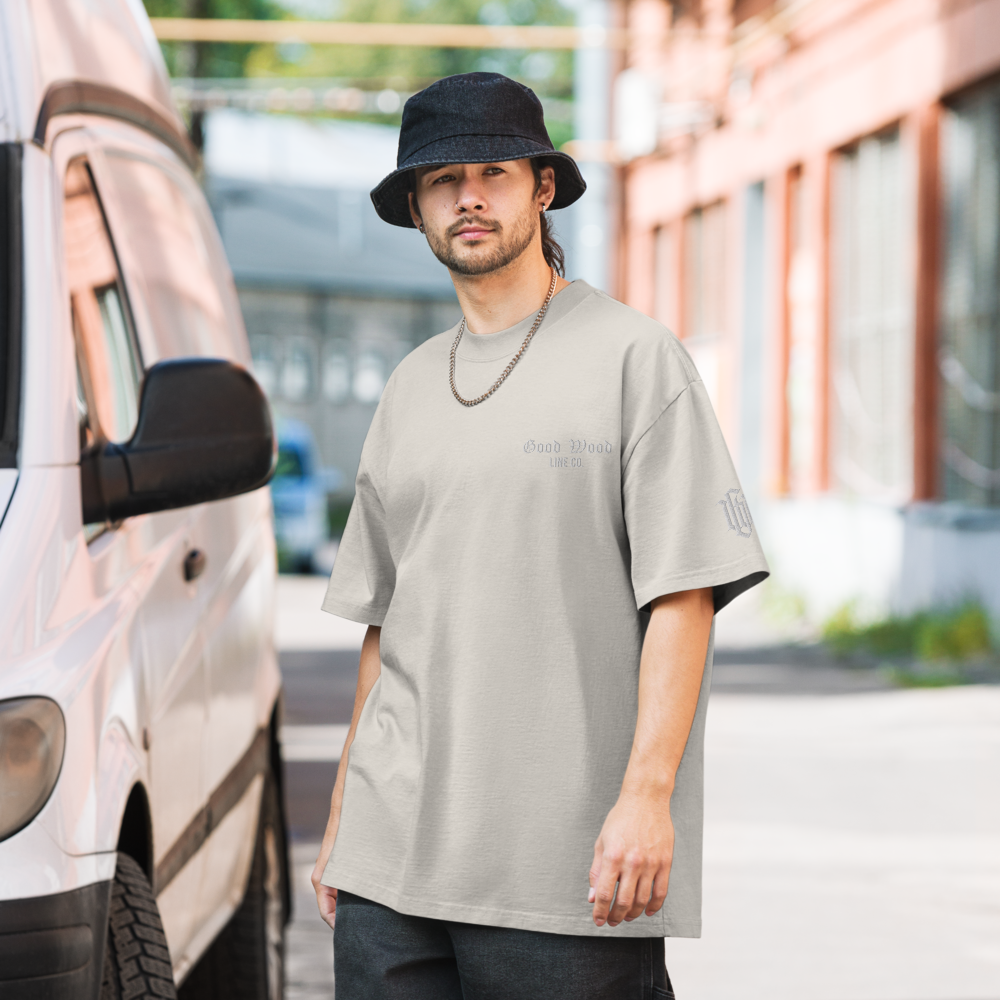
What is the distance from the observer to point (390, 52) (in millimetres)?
62781

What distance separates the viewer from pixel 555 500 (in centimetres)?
240

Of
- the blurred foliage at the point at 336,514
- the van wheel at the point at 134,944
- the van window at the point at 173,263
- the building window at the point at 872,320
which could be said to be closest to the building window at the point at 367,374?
the blurred foliage at the point at 336,514

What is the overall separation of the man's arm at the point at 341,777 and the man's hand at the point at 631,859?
474 millimetres

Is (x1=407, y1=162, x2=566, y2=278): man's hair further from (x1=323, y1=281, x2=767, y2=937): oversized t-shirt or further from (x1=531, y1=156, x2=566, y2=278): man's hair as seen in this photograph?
(x1=323, y1=281, x2=767, y2=937): oversized t-shirt

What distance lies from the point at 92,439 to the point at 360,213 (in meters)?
54.8

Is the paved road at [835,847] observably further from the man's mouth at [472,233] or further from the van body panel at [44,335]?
the man's mouth at [472,233]

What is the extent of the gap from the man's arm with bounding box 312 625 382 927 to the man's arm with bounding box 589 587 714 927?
480mm

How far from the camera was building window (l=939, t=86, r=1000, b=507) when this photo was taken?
49.8 feet

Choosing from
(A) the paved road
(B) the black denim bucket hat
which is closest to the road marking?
(A) the paved road

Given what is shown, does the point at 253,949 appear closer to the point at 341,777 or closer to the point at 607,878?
the point at 341,777

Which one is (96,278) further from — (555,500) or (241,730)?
(555,500)

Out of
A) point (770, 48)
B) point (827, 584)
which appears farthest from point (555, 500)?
point (770, 48)

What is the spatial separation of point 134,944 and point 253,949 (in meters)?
1.57

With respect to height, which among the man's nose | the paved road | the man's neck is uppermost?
the man's nose
